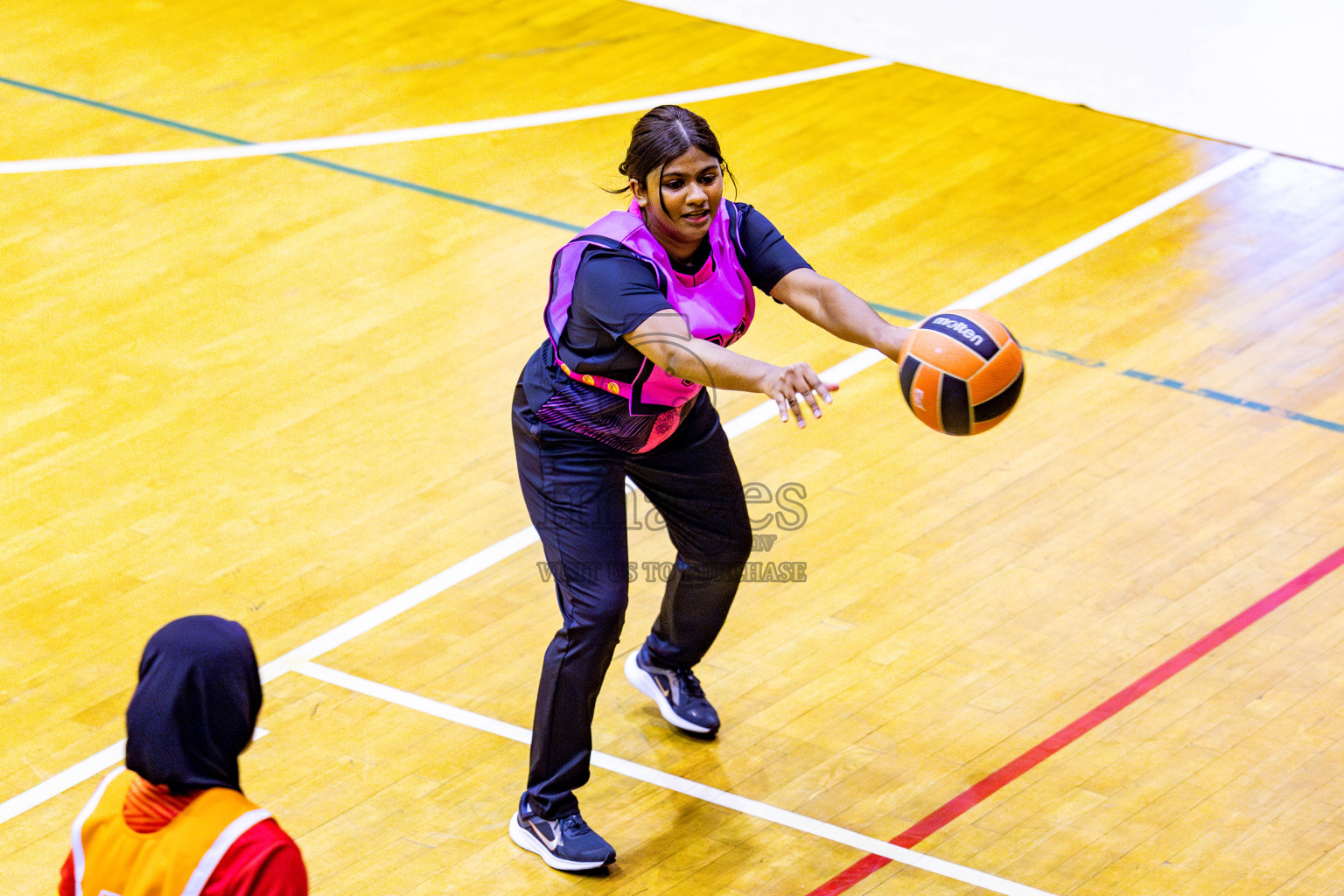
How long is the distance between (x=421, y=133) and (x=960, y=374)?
6.59 metres

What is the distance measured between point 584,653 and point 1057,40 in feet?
25.5

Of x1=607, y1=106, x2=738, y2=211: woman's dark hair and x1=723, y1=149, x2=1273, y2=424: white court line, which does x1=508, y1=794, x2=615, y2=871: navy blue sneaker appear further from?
x1=723, y1=149, x2=1273, y2=424: white court line

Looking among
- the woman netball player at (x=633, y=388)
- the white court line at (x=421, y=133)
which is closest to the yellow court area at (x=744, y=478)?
the white court line at (x=421, y=133)

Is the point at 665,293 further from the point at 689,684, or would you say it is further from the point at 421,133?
the point at 421,133

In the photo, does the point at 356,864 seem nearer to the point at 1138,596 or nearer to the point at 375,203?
the point at 1138,596

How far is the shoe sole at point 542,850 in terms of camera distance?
5.45 m

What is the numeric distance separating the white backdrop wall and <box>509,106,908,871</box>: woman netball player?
21.0 ft

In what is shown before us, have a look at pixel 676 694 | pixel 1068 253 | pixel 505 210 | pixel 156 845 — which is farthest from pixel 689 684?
pixel 505 210

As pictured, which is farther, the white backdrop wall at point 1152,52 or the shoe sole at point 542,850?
the white backdrop wall at point 1152,52

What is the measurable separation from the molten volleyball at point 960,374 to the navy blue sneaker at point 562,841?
1.59 metres

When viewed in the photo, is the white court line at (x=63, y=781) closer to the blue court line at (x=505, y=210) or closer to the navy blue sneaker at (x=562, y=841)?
the navy blue sneaker at (x=562, y=841)

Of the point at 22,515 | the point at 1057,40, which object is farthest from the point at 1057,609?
the point at 1057,40

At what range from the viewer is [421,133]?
11.0m

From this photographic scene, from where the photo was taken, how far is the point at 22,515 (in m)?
7.38
